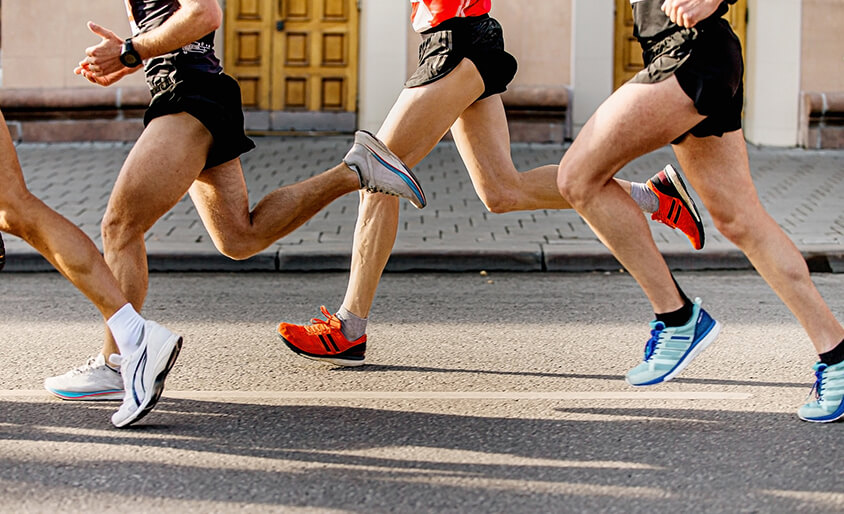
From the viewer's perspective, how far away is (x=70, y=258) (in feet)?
12.8

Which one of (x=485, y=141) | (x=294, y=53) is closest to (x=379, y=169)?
(x=485, y=141)

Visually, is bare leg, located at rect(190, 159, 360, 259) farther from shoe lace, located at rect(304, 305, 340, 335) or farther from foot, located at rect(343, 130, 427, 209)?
shoe lace, located at rect(304, 305, 340, 335)

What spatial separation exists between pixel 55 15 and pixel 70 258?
10.4 m

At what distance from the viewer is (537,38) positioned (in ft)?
44.9

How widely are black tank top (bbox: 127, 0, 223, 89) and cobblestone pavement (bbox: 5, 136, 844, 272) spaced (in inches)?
138

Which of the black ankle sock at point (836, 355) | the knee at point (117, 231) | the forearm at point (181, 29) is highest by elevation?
the forearm at point (181, 29)

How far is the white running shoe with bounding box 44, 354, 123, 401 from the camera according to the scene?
4316 mm

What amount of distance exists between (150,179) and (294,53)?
10.5 meters

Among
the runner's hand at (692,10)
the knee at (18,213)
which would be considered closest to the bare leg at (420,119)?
the runner's hand at (692,10)

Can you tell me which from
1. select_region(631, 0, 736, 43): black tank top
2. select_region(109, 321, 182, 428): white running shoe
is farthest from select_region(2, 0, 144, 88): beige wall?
select_region(631, 0, 736, 43): black tank top

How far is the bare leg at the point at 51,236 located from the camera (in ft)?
12.8

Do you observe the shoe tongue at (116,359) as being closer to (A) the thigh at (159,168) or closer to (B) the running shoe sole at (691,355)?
(A) the thigh at (159,168)

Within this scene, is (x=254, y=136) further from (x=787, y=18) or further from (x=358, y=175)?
(x=358, y=175)

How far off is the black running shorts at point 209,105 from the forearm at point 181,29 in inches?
6.0
